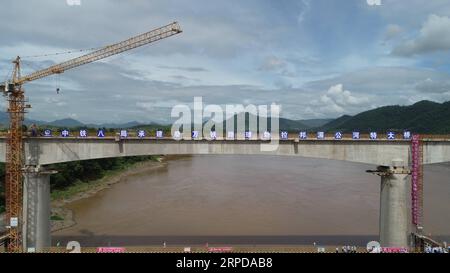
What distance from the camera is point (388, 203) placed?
19234 millimetres

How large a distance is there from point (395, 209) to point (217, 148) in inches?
368

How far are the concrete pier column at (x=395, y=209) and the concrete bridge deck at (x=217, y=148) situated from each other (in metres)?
0.85

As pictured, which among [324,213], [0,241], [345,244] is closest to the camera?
[0,241]

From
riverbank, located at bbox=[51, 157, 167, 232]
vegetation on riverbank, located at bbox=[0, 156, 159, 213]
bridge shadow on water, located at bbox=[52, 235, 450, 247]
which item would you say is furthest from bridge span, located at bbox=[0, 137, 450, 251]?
vegetation on riverbank, located at bbox=[0, 156, 159, 213]

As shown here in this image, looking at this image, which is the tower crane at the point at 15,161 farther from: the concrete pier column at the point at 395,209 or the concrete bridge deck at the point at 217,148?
the concrete pier column at the point at 395,209

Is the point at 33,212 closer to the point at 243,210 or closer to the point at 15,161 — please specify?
the point at 15,161

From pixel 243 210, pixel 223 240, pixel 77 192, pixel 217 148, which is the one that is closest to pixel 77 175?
pixel 77 192

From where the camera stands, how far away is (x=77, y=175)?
4441cm

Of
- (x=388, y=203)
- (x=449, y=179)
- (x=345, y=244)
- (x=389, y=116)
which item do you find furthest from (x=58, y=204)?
(x=389, y=116)

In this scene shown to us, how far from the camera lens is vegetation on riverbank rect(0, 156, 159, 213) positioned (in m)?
37.6

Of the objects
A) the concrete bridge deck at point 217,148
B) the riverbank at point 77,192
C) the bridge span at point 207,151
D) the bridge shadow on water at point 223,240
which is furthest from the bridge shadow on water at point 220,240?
the concrete bridge deck at point 217,148

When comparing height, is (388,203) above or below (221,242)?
above

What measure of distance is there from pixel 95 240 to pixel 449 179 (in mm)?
42192
